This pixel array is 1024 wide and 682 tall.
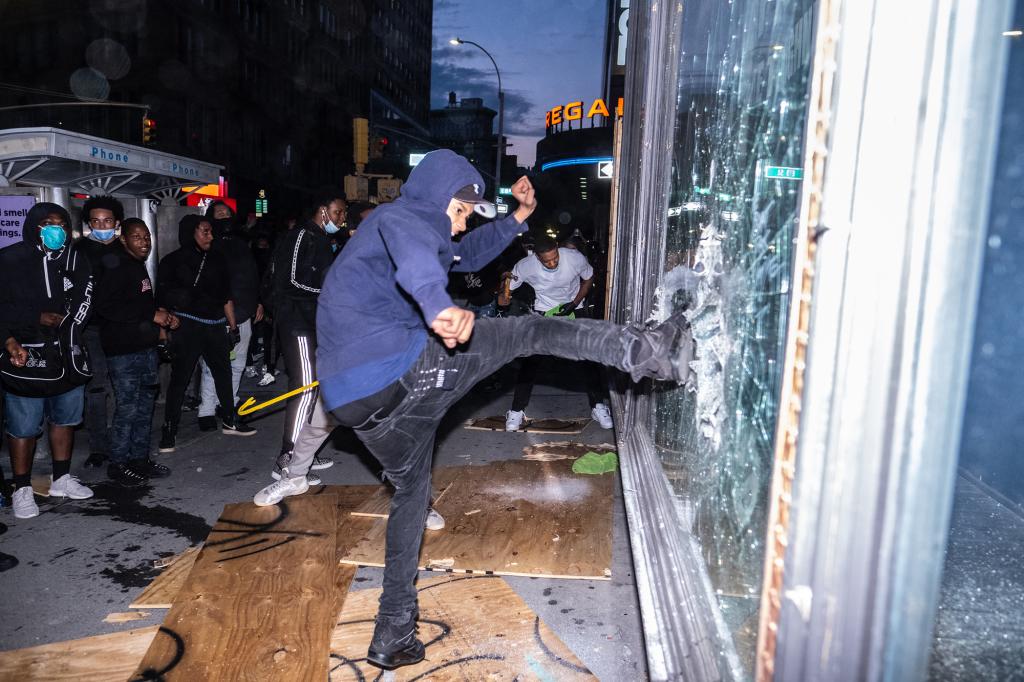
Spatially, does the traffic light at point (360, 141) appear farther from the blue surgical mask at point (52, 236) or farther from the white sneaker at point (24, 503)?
the white sneaker at point (24, 503)

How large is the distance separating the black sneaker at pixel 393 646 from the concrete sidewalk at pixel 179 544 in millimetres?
739

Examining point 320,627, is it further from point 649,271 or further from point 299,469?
point 649,271

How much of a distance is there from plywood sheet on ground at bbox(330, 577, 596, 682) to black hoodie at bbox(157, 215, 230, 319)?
359 centimetres

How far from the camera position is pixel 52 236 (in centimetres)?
454

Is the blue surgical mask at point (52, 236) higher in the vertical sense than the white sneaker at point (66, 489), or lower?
higher

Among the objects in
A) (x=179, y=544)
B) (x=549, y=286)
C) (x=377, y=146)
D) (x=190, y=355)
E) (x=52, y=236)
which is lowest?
(x=179, y=544)

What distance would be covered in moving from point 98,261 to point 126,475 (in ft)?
5.50

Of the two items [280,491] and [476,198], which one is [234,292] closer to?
[280,491]

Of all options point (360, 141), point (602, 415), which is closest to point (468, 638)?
point (602, 415)

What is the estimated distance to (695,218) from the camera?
276 centimetres

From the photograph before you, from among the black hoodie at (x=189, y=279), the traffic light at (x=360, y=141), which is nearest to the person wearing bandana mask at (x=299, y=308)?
the black hoodie at (x=189, y=279)

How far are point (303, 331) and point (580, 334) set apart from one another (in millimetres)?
2837

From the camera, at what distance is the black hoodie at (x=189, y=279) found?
19.7ft

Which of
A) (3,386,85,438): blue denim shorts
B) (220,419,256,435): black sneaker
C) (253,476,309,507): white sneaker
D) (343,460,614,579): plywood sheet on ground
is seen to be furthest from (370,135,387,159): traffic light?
(253,476,309,507): white sneaker
